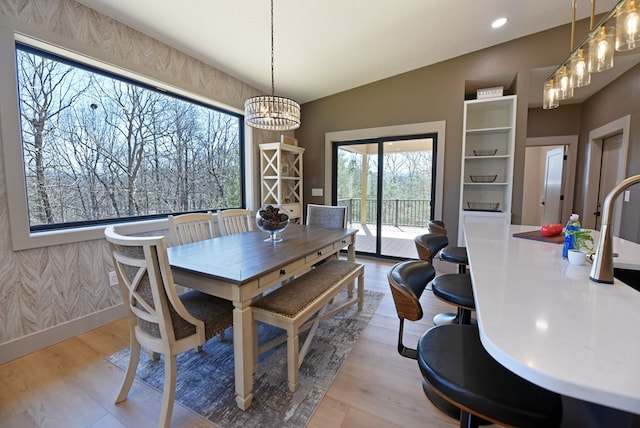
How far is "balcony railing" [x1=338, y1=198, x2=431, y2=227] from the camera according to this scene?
4250mm

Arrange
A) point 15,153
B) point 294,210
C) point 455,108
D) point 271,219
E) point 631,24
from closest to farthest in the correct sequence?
point 631,24, point 15,153, point 271,219, point 455,108, point 294,210

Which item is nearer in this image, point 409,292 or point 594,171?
point 409,292

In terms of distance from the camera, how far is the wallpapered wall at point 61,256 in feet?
6.11

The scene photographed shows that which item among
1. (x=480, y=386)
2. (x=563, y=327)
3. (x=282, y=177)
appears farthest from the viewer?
(x=282, y=177)

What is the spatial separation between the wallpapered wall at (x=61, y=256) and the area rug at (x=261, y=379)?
0.68 meters

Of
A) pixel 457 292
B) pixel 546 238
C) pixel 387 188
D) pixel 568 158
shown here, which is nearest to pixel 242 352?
pixel 457 292

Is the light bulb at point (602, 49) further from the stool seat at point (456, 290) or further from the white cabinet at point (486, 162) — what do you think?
the white cabinet at point (486, 162)

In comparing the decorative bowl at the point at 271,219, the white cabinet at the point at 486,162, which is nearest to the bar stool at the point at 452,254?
the white cabinet at the point at 486,162

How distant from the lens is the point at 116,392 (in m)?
1.62

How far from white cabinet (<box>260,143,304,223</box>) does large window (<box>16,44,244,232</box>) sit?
81 cm

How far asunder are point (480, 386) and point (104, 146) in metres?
3.26

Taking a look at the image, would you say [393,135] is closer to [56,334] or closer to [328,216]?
[328,216]

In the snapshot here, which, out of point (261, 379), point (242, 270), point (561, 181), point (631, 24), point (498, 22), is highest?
point (498, 22)

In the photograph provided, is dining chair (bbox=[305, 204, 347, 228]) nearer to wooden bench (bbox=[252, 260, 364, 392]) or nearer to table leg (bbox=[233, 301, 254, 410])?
wooden bench (bbox=[252, 260, 364, 392])
